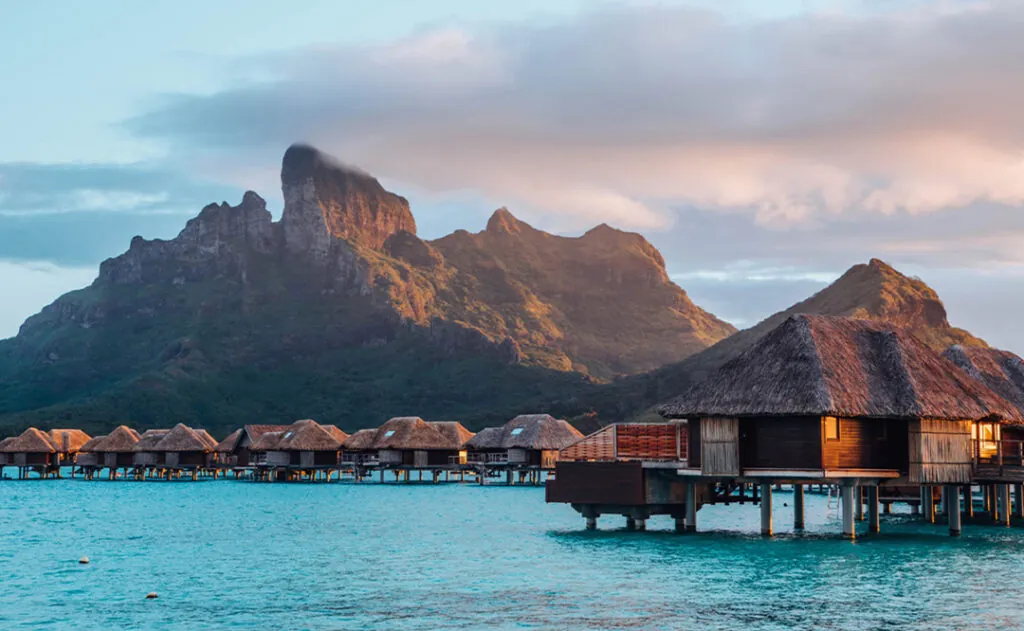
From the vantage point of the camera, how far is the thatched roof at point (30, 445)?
14075cm

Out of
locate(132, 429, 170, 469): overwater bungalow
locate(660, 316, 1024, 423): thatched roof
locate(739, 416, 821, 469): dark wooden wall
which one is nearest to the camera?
locate(739, 416, 821, 469): dark wooden wall

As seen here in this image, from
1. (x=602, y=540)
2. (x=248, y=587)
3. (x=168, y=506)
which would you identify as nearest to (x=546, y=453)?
(x=168, y=506)

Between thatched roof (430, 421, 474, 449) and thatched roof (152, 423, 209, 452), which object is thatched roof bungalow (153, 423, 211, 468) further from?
thatched roof (430, 421, 474, 449)

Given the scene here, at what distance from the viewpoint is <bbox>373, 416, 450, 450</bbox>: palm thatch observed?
4798 inches

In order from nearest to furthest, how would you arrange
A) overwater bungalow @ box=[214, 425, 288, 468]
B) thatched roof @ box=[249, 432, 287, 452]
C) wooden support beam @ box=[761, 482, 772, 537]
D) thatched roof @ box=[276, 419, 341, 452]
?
wooden support beam @ box=[761, 482, 772, 537], thatched roof @ box=[276, 419, 341, 452], thatched roof @ box=[249, 432, 287, 452], overwater bungalow @ box=[214, 425, 288, 468]

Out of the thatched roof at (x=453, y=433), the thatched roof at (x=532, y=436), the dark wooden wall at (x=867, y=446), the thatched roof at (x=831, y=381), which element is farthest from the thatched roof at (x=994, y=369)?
the thatched roof at (x=453, y=433)

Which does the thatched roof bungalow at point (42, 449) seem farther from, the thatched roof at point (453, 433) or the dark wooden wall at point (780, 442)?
the dark wooden wall at point (780, 442)

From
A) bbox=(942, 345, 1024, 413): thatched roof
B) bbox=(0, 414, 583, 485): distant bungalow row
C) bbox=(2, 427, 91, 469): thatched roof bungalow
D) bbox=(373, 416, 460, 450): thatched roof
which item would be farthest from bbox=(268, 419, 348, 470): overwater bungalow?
bbox=(942, 345, 1024, 413): thatched roof

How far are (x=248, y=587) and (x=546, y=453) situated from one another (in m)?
76.8

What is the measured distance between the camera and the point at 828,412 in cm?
4609

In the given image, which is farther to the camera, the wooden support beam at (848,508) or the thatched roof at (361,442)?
the thatched roof at (361,442)

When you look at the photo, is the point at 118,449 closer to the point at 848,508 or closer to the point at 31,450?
the point at 31,450

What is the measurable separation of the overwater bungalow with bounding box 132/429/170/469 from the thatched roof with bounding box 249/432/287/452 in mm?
12443

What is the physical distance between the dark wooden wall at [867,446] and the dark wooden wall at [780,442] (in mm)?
420
